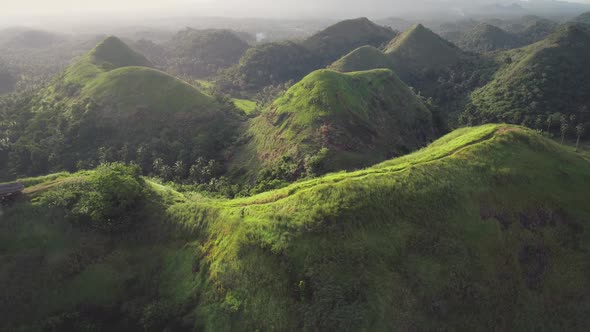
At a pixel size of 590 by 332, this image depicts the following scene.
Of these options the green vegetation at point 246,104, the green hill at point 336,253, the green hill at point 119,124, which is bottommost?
the green vegetation at point 246,104

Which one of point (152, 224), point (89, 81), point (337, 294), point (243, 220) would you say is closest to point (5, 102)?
point (89, 81)

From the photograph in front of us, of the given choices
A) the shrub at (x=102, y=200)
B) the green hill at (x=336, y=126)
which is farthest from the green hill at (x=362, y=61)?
the shrub at (x=102, y=200)

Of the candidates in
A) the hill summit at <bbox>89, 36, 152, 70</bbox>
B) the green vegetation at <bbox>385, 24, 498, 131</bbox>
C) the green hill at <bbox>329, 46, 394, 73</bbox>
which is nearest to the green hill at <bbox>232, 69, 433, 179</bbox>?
the green vegetation at <bbox>385, 24, 498, 131</bbox>

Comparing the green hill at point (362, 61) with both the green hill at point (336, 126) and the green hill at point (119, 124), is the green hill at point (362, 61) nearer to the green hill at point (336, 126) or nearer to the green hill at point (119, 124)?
the green hill at point (336, 126)

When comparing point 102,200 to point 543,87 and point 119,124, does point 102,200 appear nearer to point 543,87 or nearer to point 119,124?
point 119,124

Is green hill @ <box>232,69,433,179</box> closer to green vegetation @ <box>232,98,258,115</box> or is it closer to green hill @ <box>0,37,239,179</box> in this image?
green hill @ <box>0,37,239,179</box>

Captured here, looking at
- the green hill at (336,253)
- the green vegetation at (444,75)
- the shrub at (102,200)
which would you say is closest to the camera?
the green hill at (336,253)
